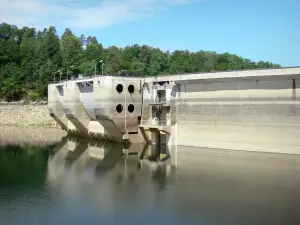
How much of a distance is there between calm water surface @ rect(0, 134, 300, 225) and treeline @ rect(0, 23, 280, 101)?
88.7 feet

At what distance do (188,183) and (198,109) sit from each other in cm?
1120

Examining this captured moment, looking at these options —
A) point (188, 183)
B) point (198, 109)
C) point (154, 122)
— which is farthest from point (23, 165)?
point (198, 109)

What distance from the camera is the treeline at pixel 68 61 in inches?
2094

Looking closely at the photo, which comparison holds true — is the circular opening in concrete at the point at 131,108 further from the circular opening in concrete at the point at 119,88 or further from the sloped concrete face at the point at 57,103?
the sloped concrete face at the point at 57,103

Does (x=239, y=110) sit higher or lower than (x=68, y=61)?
lower

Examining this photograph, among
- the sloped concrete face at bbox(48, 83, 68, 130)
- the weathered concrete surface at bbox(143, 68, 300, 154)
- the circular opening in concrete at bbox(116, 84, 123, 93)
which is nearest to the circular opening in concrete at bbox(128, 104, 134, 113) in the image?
→ the circular opening in concrete at bbox(116, 84, 123, 93)

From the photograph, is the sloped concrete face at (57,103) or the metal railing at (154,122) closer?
the metal railing at (154,122)

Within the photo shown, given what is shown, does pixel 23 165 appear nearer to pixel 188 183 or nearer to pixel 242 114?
pixel 188 183

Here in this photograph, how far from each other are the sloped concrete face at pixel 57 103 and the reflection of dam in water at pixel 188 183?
12.3m

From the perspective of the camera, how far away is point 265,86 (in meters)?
23.1

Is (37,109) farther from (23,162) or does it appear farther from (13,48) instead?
(23,162)

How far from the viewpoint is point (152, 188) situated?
598 inches

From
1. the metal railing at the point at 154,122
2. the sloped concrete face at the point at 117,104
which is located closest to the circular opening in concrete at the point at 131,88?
the sloped concrete face at the point at 117,104

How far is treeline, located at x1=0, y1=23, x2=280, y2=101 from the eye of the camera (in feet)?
174
